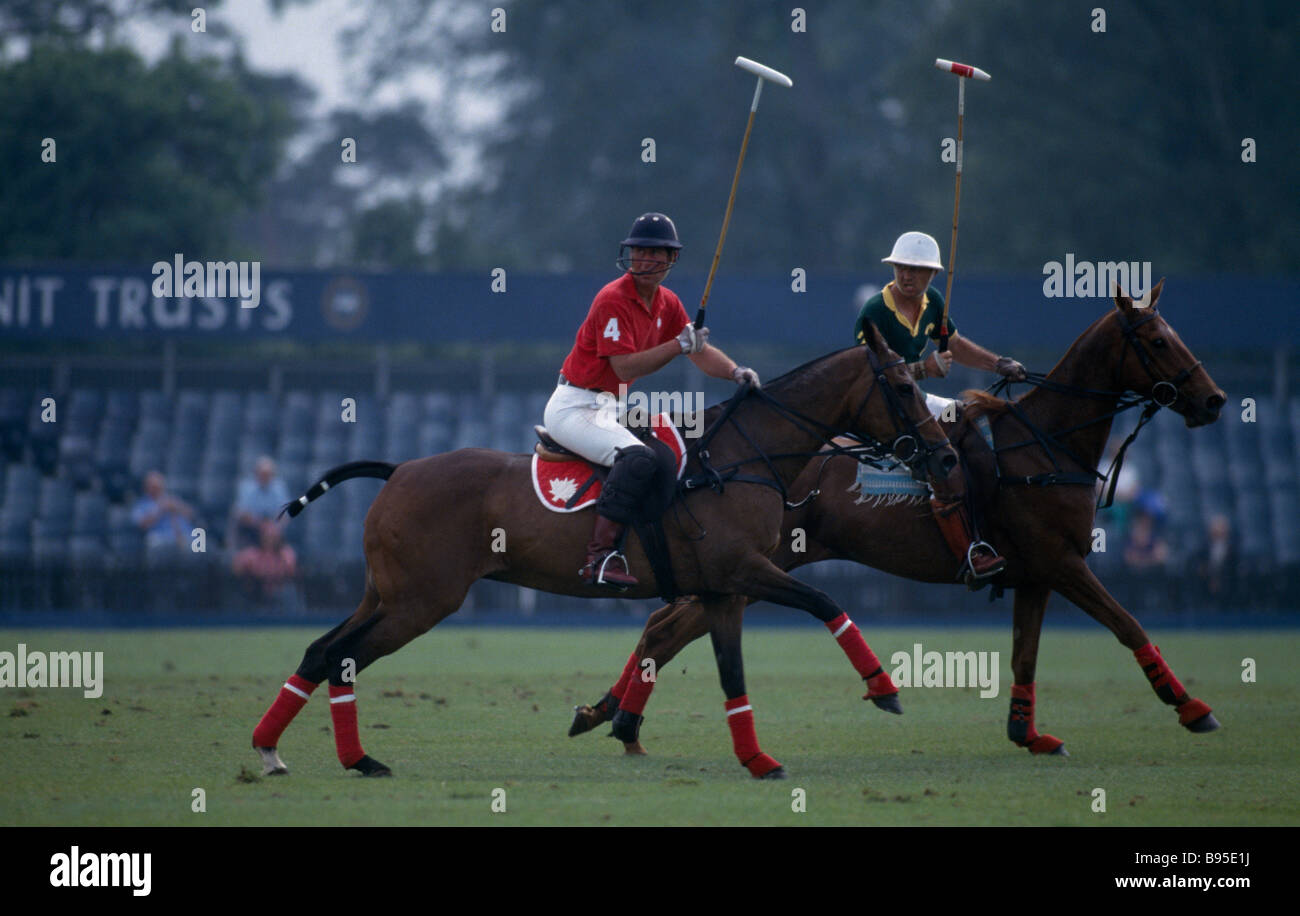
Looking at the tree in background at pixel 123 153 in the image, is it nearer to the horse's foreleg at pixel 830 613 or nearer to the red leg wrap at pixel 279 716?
the red leg wrap at pixel 279 716

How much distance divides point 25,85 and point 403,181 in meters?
21.0

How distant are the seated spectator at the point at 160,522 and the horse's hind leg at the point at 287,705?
12.4 meters

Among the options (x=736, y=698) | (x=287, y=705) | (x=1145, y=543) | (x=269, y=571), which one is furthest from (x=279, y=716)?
(x=1145, y=543)

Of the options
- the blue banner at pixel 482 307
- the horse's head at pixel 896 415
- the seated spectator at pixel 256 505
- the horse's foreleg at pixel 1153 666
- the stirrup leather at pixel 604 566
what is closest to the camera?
the stirrup leather at pixel 604 566

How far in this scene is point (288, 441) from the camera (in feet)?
79.0

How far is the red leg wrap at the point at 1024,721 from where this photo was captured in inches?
380

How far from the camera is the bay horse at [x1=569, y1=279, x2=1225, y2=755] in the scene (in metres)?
9.73

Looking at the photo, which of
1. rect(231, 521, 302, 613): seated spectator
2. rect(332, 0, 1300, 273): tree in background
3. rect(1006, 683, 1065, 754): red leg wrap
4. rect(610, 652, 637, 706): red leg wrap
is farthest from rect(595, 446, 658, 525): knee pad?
rect(332, 0, 1300, 273): tree in background

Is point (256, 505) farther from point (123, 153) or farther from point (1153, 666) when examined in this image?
point (1153, 666)

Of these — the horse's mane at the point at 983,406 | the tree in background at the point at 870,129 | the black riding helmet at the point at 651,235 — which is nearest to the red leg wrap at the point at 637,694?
the black riding helmet at the point at 651,235

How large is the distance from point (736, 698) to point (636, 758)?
3.56 ft

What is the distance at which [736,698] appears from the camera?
843 cm
